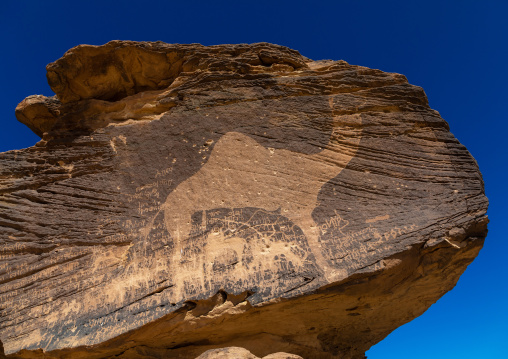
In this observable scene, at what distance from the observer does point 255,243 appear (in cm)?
507

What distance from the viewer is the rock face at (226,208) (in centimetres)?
479

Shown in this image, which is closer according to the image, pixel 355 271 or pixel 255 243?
pixel 355 271

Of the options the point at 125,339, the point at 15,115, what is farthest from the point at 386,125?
the point at 15,115

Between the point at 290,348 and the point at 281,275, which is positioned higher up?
the point at 281,275

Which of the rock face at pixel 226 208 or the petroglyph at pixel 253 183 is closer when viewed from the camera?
the rock face at pixel 226 208

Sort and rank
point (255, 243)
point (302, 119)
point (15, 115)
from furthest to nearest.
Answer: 1. point (15, 115)
2. point (302, 119)
3. point (255, 243)

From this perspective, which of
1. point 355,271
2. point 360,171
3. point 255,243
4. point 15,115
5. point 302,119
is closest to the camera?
point 355,271

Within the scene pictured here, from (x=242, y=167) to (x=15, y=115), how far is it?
4.06 meters

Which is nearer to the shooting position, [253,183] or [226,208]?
[226,208]

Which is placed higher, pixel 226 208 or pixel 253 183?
pixel 253 183

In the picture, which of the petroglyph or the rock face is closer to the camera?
the rock face

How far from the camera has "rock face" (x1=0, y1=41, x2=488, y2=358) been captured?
15.7 feet

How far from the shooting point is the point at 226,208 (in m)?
5.40

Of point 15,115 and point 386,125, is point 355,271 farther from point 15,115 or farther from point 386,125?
point 15,115
